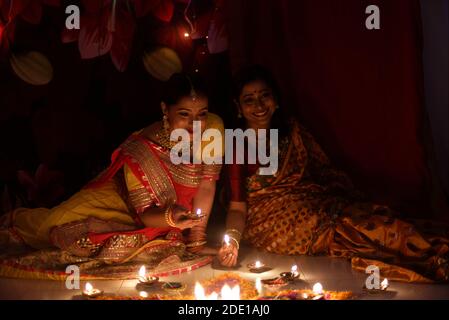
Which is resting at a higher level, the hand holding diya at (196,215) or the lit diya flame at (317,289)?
the hand holding diya at (196,215)

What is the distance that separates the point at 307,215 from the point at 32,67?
88.7 inches

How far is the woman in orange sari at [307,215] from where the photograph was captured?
378cm

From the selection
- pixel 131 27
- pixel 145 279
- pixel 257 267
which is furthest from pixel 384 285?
pixel 131 27

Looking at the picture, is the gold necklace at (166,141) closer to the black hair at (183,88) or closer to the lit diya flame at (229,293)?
the black hair at (183,88)

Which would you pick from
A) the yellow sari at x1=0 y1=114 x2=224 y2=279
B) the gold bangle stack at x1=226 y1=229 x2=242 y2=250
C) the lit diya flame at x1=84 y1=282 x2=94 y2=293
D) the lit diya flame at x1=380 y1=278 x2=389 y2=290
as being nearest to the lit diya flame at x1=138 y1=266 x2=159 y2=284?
the yellow sari at x1=0 y1=114 x2=224 y2=279

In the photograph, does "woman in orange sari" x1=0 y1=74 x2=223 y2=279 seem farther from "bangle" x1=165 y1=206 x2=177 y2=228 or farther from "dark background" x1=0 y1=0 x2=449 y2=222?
"dark background" x1=0 y1=0 x2=449 y2=222

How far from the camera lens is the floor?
341 cm

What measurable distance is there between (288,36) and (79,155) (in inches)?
69.7

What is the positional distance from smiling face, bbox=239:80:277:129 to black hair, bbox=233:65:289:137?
3 centimetres

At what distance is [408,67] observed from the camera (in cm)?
450

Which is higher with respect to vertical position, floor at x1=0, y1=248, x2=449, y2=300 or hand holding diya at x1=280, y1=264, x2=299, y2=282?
hand holding diya at x1=280, y1=264, x2=299, y2=282

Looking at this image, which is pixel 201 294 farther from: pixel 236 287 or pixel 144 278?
pixel 144 278

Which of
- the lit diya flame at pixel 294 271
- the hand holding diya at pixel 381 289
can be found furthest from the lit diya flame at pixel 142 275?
the hand holding diya at pixel 381 289
